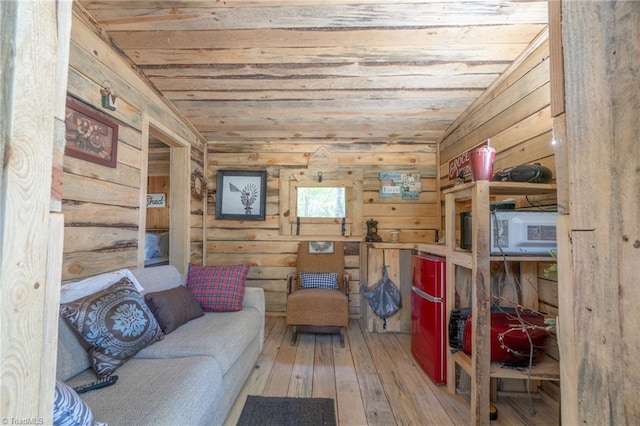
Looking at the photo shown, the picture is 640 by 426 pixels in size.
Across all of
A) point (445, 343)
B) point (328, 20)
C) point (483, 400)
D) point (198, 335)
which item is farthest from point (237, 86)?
point (483, 400)

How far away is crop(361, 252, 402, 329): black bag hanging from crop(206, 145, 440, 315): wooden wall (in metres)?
0.59

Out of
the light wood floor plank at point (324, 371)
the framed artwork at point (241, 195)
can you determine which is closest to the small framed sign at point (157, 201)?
the framed artwork at point (241, 195)

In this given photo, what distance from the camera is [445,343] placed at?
7.02 ft

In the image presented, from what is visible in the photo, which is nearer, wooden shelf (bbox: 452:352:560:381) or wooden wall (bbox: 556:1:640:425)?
wooden wall (bbox: 556:1:640:425)

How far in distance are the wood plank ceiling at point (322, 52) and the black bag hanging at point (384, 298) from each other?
181cm

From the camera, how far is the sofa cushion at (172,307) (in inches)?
73.0

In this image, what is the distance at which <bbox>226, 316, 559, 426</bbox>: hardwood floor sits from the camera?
1.79 metres

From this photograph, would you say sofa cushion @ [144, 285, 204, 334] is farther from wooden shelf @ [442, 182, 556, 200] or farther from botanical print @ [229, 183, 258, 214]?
wooden shelf @ [442, 182, 556, 200]

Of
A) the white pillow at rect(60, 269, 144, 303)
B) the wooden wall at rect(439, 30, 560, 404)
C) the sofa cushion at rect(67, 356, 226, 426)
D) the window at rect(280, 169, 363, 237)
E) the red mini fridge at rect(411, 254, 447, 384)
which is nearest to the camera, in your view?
the sofa cushion at rect(67, 356, 226, 426)

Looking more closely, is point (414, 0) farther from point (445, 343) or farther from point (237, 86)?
point (445, 343)

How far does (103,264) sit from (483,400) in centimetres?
257

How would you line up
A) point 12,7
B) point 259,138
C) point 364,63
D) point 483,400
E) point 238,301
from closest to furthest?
point 12,7 → point 483,400 → point 364,63 → point 238,301 → point 259,138

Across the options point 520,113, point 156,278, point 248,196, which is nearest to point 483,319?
point 520,113

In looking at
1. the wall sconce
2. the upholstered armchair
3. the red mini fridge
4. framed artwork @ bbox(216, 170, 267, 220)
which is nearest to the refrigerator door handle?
the red mini fridge
